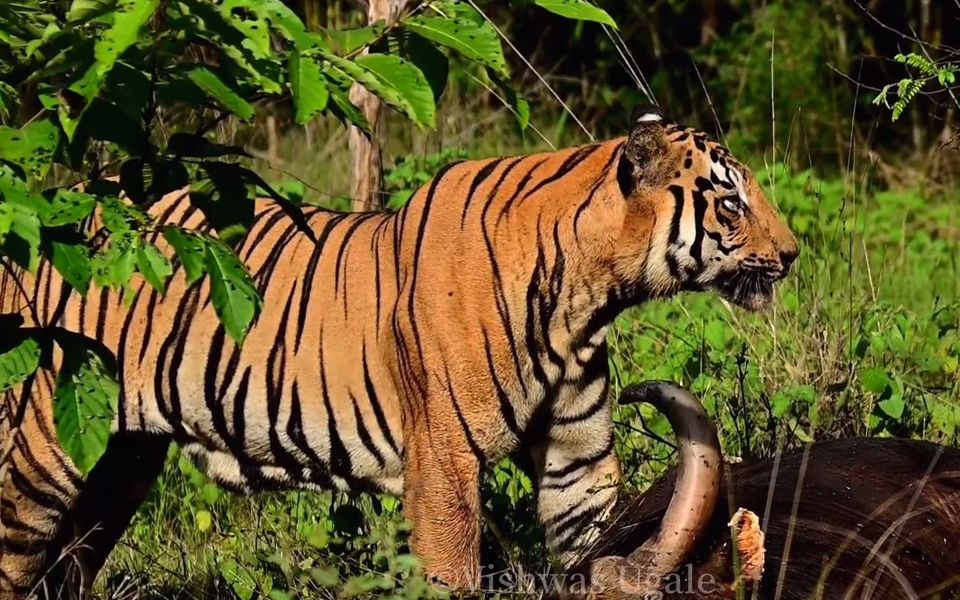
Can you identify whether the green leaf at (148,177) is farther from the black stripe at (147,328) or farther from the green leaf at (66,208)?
the black stripe at (147,328)

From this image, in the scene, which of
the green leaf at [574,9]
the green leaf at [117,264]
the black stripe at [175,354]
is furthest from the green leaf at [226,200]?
the black stripe at [175,354]

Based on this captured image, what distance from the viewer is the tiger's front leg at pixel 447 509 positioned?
13.4 feet

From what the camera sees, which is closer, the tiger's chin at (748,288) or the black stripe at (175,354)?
the tiger's chin at (748,288)

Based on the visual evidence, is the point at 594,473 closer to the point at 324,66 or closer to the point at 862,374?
the point at 862,374

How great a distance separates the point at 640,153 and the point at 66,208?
1.95 meters

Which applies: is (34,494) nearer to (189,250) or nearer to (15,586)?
(15,586)

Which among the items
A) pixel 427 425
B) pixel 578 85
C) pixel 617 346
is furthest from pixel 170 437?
pixel 578 85

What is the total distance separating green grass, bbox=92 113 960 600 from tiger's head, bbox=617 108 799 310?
0.48m

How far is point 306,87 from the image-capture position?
7.51ft

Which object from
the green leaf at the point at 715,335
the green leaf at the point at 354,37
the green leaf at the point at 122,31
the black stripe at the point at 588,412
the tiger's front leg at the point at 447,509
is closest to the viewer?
the green leaf at the point at 122,31

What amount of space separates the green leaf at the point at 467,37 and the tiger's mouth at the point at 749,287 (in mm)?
1801

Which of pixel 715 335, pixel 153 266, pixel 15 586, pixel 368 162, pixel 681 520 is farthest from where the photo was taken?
pixel 368 162

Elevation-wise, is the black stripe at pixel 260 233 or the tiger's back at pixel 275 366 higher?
the black stripe at pixel 260 233

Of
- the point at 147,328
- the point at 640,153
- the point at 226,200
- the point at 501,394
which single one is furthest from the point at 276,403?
the point at 226,200
